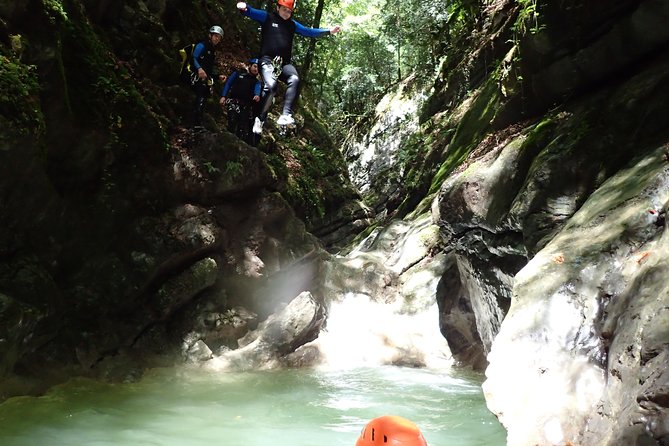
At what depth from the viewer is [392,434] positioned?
2.16 meters

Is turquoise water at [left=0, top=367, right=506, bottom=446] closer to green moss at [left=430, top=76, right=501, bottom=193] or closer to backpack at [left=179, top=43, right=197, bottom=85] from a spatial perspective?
backpack at [left=179, top=43, right=197, bottom=85]

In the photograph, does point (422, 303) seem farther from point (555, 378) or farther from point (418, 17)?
point (418, 17)

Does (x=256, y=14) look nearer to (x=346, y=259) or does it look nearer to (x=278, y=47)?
(x=278, y=47)

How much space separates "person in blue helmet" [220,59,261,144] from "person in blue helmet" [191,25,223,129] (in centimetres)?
49

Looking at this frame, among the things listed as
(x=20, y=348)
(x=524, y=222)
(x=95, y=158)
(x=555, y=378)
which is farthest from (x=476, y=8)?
(x=20, y=348)

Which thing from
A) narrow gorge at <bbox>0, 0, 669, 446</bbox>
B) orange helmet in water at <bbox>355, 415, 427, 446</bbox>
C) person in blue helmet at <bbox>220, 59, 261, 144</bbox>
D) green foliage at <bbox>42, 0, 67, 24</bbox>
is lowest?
orange helmet in water at <bbox>355, 415, 427, 446</bbox>

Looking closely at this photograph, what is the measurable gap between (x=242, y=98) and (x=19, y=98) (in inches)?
191

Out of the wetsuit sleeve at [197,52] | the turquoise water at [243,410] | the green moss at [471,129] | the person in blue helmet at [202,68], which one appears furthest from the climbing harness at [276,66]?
the turquoise water at [243,410]

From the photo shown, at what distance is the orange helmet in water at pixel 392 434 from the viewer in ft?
7.02

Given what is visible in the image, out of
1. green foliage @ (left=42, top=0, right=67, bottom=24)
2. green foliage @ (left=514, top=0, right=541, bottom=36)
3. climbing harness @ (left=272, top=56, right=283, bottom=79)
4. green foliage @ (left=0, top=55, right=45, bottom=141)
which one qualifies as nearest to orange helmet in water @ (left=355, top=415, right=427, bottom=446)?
green foliage @ (left=0, top=55, right=45, bottom=141)

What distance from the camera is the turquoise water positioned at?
14.9 ft

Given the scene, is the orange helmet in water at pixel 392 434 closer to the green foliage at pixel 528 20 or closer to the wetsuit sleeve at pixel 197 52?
the green foliage at pixel 528 20

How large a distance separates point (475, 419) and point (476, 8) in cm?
743

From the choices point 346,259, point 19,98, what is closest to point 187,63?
point 19,98
